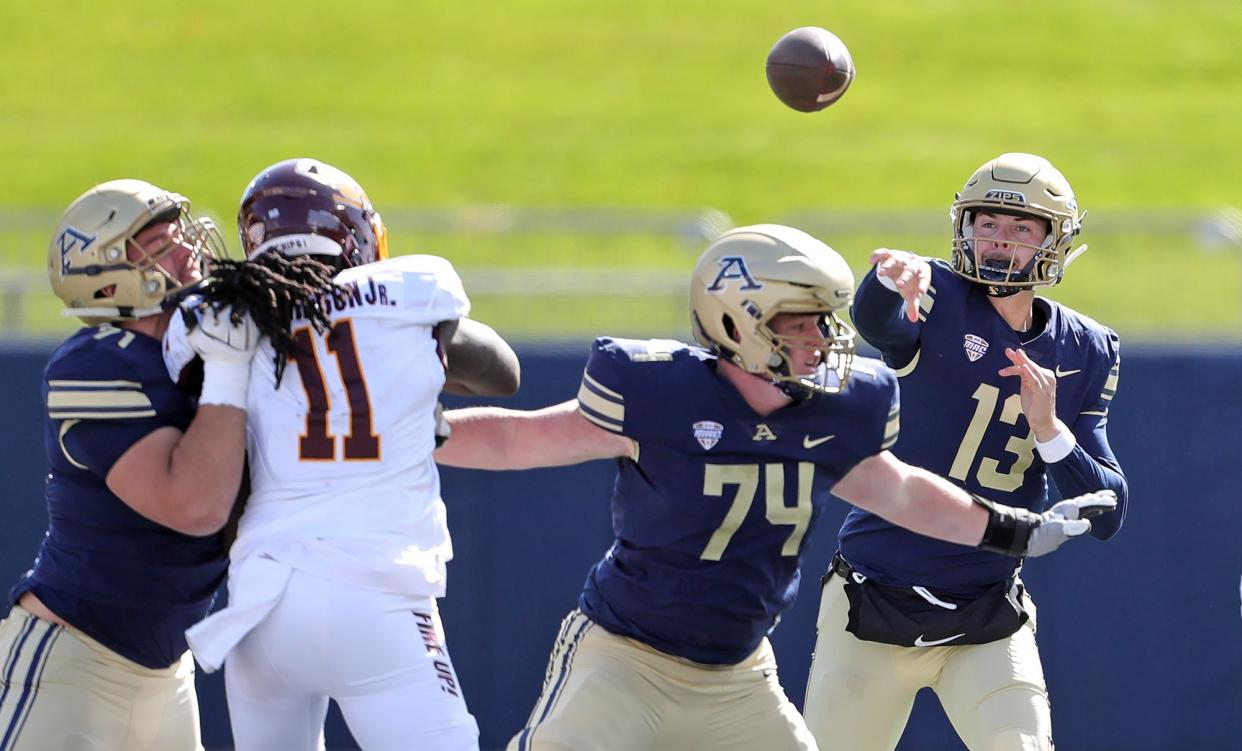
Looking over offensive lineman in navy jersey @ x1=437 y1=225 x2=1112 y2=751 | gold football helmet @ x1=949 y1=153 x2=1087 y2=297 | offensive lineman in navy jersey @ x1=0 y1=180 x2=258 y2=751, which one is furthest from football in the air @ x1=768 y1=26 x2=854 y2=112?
offensive lineman in navy jersey @ x1=0 y1=180 x2=258 y2=751

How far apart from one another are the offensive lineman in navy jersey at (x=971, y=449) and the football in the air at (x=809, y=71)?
0.71 metres

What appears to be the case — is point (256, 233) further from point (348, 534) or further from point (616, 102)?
point (616, 102)

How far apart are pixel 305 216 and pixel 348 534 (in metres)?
0.84

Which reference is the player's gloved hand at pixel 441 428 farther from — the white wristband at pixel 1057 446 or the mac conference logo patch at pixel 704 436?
the white wristband at pixel 1057 446

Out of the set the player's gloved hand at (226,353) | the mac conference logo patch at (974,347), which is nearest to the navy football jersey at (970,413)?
the mac conference logo patch at (974,347)

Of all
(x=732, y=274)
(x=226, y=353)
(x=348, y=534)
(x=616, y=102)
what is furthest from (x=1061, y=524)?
(x=616, y=102)

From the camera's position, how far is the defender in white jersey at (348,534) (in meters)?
3.75

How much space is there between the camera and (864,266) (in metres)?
9.97

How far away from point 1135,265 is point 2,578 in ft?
21.5

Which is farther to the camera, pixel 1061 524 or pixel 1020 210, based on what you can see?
pixel 1020 210

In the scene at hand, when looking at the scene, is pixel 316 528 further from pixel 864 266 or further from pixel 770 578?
pixel 864 266

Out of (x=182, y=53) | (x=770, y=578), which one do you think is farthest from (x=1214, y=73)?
(x=770, y=578)

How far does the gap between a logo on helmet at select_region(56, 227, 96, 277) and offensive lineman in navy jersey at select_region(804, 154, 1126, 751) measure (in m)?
2.14

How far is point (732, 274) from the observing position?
13.5ft
